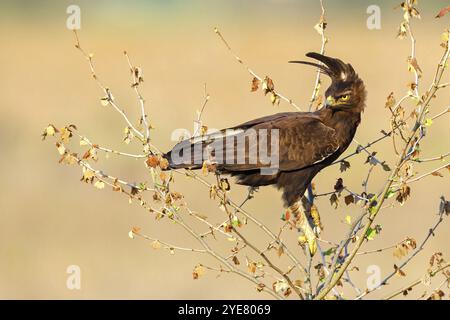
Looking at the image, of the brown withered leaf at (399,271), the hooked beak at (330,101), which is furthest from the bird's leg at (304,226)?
the brown withered leaf at (399,271)

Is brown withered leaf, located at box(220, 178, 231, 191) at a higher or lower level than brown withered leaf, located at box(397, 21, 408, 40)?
lower

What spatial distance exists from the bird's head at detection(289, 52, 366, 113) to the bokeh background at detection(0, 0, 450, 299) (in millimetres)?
3882

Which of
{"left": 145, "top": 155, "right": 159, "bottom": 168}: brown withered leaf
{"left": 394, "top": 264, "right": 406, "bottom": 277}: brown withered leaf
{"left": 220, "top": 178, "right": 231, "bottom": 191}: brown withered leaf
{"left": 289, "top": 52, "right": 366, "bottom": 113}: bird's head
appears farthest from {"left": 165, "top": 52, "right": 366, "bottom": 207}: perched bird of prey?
{"left": 394, "top": 264, "right": 406, "bottom": 277}: brown withered leaf

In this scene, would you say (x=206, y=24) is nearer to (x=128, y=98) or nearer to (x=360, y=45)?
(x=360, y=45)

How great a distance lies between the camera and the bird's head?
662 cm

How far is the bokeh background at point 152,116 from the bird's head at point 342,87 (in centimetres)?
388

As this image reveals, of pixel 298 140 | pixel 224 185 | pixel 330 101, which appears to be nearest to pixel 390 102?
pixel 224 185

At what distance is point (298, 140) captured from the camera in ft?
22.3

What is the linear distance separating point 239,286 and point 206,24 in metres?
12.7

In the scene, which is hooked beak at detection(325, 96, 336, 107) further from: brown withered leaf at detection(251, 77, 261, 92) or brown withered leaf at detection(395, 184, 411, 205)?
brown withered leaf at detection(395, 184, 411, 205)

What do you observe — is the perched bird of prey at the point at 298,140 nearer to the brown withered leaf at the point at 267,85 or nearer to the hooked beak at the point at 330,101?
the hooked beak at the point at 330,101

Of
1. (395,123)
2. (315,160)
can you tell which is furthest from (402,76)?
(395,123)

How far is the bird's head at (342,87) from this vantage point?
261 inches

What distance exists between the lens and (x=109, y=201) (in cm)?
1267
